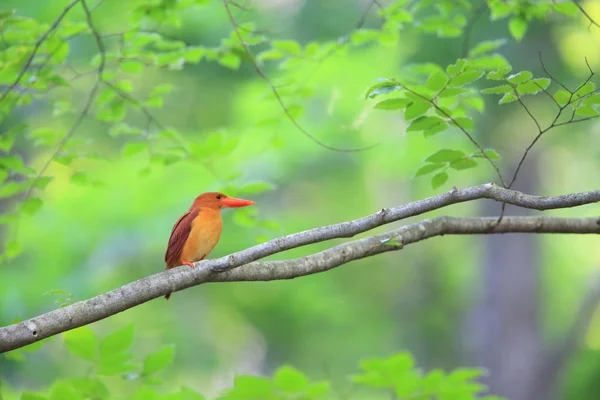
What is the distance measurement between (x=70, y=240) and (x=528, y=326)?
4.90 meters

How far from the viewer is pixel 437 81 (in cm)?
203

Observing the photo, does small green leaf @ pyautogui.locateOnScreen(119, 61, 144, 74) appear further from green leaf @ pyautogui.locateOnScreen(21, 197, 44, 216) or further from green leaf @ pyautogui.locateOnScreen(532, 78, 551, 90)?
green leaf @ pyautogui.locateOnScreen(532, 78, 551, 90)

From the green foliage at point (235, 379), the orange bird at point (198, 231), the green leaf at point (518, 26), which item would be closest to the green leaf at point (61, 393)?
the green foliage at point (235, 379)

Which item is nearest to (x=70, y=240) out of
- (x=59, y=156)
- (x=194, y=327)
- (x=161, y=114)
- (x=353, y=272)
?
(x=161, y=114)

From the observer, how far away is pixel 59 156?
2779 mm

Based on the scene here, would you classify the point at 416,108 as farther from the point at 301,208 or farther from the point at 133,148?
the point at 301,208

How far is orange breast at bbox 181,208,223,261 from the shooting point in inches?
110

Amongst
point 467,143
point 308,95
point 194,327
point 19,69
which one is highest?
point 467,143

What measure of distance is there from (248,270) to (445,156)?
68cm

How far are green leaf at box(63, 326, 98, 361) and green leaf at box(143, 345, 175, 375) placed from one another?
17 cm

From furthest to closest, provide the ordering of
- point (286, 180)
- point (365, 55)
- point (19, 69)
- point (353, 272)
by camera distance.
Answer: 1. point (353, 272)
2. point (286, 180)
3. point (365, 55)
4. point (19, 69)

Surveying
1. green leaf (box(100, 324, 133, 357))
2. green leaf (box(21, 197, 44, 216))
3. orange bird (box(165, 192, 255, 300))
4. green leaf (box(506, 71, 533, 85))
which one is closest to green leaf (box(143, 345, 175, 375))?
green leaf (box(100, 324, 133, 357))

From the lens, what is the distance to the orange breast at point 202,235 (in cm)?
279

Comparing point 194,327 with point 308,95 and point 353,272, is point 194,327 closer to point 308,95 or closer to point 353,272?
point 353,272
